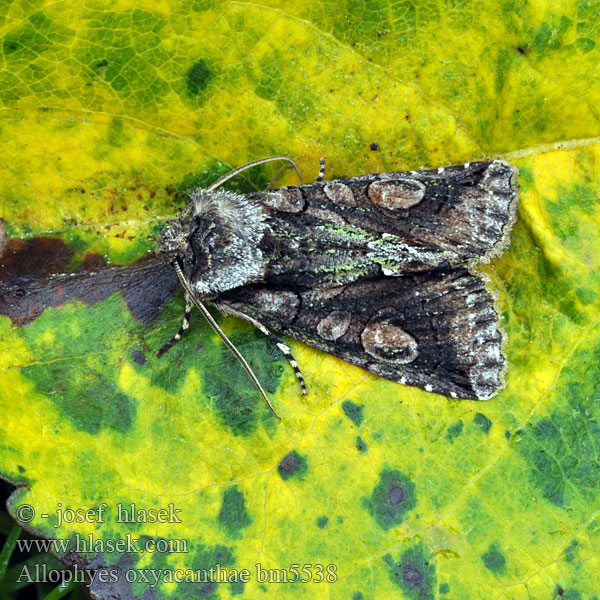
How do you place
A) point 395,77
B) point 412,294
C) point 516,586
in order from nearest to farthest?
point 516,586, point 395,77, point 412,294

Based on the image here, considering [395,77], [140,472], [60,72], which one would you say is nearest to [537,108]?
[395,77]

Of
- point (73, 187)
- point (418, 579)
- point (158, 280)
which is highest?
point (73, 187)

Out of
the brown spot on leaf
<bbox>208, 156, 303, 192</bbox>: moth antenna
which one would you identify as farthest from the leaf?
<bbox>208, 156, 303, 192</bbox>: moth antenna

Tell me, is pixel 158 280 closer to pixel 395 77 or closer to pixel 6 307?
pixel 6 307

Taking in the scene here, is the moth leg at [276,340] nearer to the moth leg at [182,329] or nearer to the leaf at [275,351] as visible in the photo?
the leaf at [275,351]

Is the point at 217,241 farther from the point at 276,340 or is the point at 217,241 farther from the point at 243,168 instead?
the point at 276,340

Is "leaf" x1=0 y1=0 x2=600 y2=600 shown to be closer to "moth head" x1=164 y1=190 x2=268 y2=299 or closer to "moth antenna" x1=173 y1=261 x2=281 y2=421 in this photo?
"moth antenna" x1=173 y1=261 x2=281 y2=421
